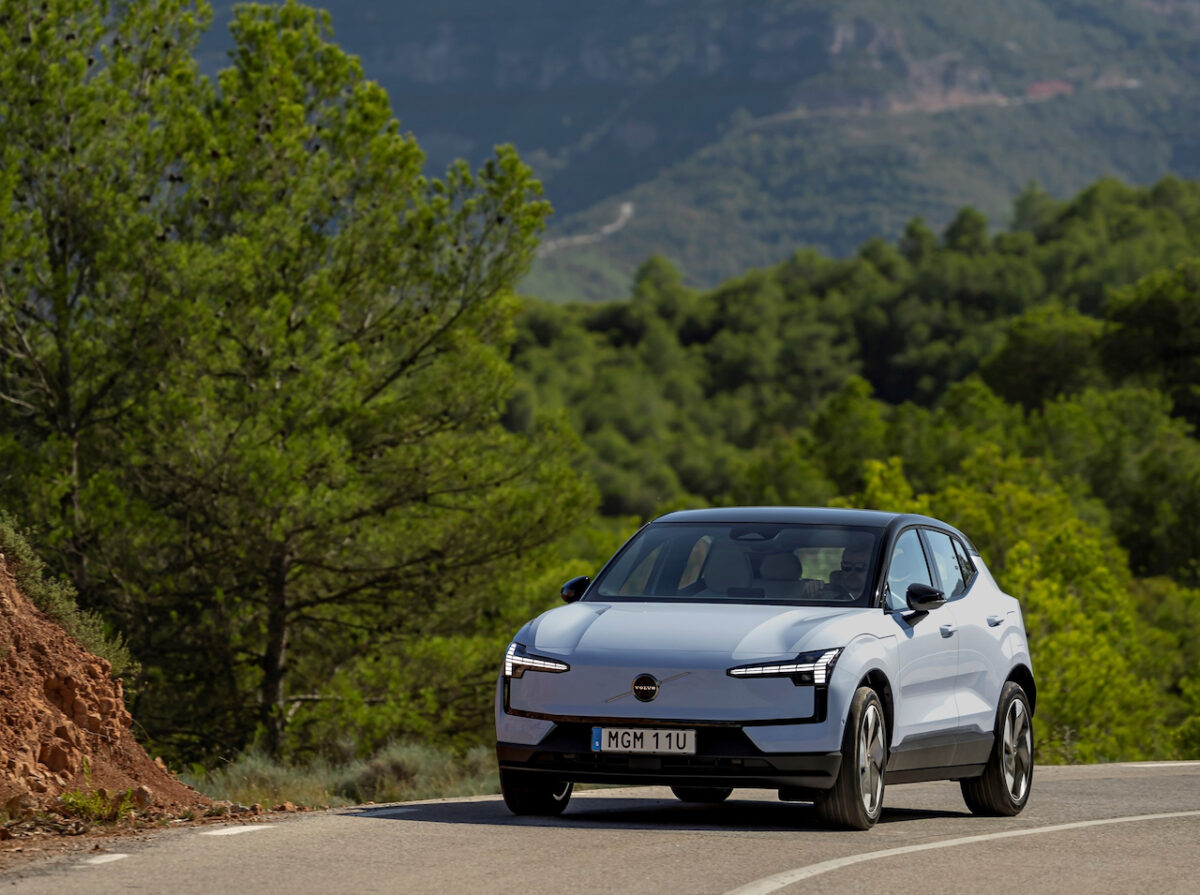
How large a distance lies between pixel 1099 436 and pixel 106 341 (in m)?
73.5

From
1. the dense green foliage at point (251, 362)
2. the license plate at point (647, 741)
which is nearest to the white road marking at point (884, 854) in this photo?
the license plate at point (647, 741)

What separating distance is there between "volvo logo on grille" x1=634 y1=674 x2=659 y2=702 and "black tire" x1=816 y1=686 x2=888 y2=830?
0.90m

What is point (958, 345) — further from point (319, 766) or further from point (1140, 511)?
point (319, 766)

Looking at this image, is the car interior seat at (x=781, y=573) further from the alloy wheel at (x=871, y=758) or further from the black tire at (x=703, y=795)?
the black tire at (x=703, y=795)

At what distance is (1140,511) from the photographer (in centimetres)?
8962

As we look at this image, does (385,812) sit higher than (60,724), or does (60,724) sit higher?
(60,724)

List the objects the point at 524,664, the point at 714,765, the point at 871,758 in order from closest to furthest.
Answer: the point at 714,765 → the point at 524,664 → the point at 871,758

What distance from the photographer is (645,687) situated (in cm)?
916

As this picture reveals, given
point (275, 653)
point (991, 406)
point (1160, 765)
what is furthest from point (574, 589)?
point (991, 406)

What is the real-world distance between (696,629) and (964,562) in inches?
106

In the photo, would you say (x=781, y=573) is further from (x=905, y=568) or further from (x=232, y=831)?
(x=232, y=831)

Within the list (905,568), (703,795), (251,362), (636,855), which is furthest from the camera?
(251,362)

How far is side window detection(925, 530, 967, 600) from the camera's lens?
11016 millimetres

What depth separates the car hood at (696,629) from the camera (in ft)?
30.2
